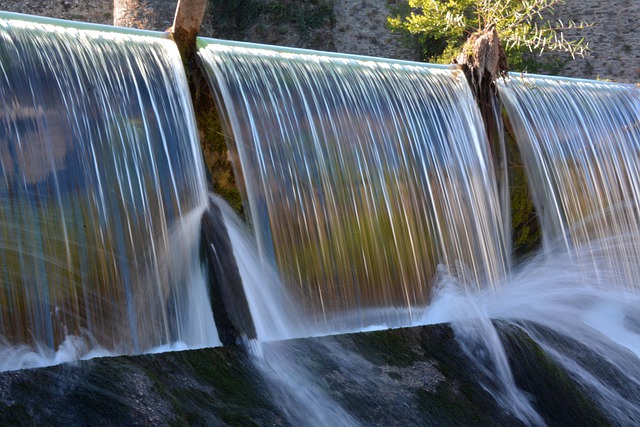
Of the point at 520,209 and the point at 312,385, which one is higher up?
the point at 312,385

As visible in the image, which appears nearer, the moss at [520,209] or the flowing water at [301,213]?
the flowing water at [301,213]

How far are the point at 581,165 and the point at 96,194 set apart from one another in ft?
15.9

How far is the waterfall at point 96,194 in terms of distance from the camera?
5270 mm

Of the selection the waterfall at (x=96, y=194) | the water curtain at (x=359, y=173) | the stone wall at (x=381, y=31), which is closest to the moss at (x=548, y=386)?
the water curtain at (x=359, y=173)

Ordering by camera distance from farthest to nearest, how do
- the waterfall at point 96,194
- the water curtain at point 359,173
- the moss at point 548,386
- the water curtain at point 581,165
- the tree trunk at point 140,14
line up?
the tree trunk at point 140,14 → the water curtain at point 581,165 → the water curtain at point 359,173 → the moss at point 548,386 → the waterfall at point 96,194

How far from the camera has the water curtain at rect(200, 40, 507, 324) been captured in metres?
6.61

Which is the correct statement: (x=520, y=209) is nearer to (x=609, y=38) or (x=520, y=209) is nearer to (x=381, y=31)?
(x=381, y=31)

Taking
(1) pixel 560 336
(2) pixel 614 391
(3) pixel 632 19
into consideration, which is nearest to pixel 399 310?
(1) pixel 560 336

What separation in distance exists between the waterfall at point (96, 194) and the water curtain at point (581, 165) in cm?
356

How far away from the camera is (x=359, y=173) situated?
23.6ft

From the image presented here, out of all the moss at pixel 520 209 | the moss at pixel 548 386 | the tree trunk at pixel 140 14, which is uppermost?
the tree trunk at pixel 140 14

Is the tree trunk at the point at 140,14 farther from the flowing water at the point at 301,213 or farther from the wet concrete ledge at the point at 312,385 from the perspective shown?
the wet concrete ledge at the point at 312,385

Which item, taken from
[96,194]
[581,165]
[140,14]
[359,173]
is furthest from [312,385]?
[140,14]

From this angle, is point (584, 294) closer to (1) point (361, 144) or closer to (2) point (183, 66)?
(1) point (361, 144)
